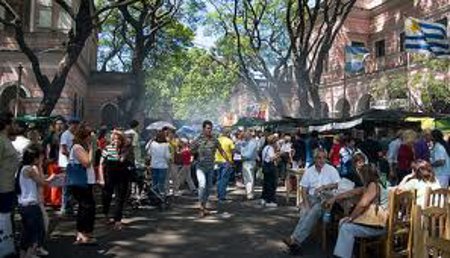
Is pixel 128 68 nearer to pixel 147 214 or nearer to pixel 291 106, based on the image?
pixel 291 106

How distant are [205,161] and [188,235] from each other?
2.25 meters

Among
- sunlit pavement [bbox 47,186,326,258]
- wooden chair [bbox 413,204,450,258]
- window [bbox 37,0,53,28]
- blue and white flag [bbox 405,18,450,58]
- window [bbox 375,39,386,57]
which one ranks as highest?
window [bbox 37,0,53,28]

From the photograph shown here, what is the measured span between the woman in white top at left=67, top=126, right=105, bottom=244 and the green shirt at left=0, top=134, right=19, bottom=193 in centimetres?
157

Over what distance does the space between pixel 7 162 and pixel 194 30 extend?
29.6 meters

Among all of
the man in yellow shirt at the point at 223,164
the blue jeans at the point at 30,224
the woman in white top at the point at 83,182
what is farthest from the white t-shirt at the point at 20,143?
the man in yellow shirt at the point at 223,164

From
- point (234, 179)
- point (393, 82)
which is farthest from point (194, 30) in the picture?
point (234, 179)

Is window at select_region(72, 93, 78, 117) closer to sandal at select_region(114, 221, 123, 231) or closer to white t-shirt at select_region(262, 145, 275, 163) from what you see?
white t-shirt at select_region(262, 145, 275, 163)

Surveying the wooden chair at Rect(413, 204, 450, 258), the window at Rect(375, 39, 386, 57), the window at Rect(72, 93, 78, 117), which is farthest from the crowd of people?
the window at Rect(375, 39, 386, 57)

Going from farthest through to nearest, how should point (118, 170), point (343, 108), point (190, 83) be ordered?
point (190, 83)
point (343, 108)
point (118, 170)

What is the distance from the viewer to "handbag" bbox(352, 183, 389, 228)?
666cm

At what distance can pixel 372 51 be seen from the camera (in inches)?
1222

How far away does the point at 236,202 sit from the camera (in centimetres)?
1282

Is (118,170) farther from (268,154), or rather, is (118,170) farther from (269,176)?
(269,176)

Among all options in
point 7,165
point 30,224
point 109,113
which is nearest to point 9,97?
point 109,113
